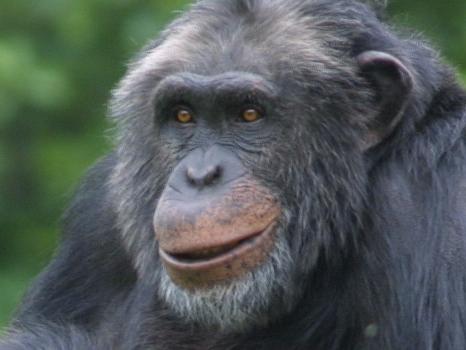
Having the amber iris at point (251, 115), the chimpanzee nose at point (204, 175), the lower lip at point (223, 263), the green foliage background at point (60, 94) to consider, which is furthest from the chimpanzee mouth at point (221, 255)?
the green foliage background at point (60, 94)

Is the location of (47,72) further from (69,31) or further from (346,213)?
(346,213)

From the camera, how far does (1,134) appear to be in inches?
460

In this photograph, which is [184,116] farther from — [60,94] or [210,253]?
[60,94]

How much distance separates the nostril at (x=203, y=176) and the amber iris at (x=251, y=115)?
0.31 m

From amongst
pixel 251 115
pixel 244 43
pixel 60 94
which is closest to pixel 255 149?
pixel 251 115

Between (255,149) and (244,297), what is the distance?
1.83ft

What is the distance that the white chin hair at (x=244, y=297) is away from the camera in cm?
659

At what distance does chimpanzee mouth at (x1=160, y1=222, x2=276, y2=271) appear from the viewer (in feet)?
21.1

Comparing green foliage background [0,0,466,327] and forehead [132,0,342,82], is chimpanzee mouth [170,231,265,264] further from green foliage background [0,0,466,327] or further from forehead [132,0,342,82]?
green foliage background [0,0,466,327]

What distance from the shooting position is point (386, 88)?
22.4 ft

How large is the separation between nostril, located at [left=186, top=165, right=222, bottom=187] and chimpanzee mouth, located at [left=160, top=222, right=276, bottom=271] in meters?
0.24

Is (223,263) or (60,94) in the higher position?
(223,263)

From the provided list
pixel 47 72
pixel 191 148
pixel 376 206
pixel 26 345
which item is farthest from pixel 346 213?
pixel 47 72

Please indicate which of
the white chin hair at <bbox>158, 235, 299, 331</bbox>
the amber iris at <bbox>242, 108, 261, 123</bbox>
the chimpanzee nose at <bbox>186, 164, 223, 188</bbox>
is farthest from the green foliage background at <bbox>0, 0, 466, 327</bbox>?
the chimpanzee nose at <bbox>186, 164, 223, 188</bbox>
